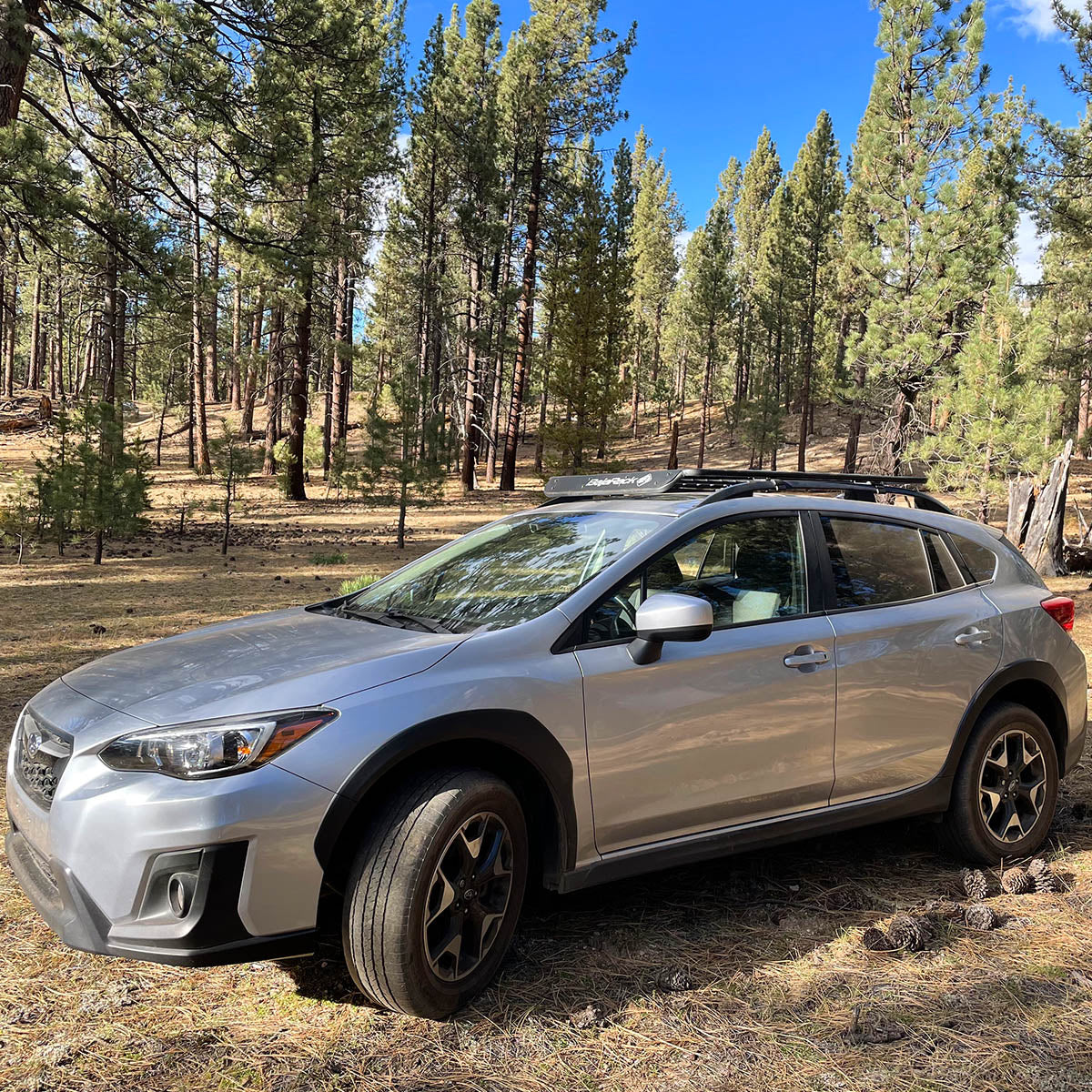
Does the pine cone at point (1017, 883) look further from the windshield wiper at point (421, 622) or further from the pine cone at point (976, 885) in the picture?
the windshield wiper at point (421, 622)

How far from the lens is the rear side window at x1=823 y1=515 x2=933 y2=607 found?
12.9ft

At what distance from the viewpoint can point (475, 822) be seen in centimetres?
287

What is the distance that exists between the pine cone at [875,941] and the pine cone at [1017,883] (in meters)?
0.88

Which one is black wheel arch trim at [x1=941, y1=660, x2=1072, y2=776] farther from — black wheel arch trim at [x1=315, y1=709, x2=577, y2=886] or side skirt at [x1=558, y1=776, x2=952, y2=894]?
black wheel arch trim at [x1=315, y1=709, x2=577, y2=886]

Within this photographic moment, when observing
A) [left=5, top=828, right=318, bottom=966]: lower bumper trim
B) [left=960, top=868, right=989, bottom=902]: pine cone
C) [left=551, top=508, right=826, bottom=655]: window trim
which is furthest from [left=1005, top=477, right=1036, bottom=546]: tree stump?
[left=5, top=828, right=318, bottom=966]: lower bumper trim

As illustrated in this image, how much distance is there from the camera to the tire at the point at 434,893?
8.78 feet

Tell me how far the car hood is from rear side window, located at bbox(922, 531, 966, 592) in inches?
96.2

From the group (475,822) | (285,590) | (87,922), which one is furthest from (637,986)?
(285,590)

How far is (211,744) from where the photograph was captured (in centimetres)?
258

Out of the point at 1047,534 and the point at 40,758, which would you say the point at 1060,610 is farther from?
the point at 1047,534

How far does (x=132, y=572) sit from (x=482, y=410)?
21568 millimetres

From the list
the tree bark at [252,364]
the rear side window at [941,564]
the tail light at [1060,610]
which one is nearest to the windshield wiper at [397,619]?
the rear side window at [941,564]

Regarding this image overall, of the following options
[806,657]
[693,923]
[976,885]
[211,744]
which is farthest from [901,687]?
[211,744]

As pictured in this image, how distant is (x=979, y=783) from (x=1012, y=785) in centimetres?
27
